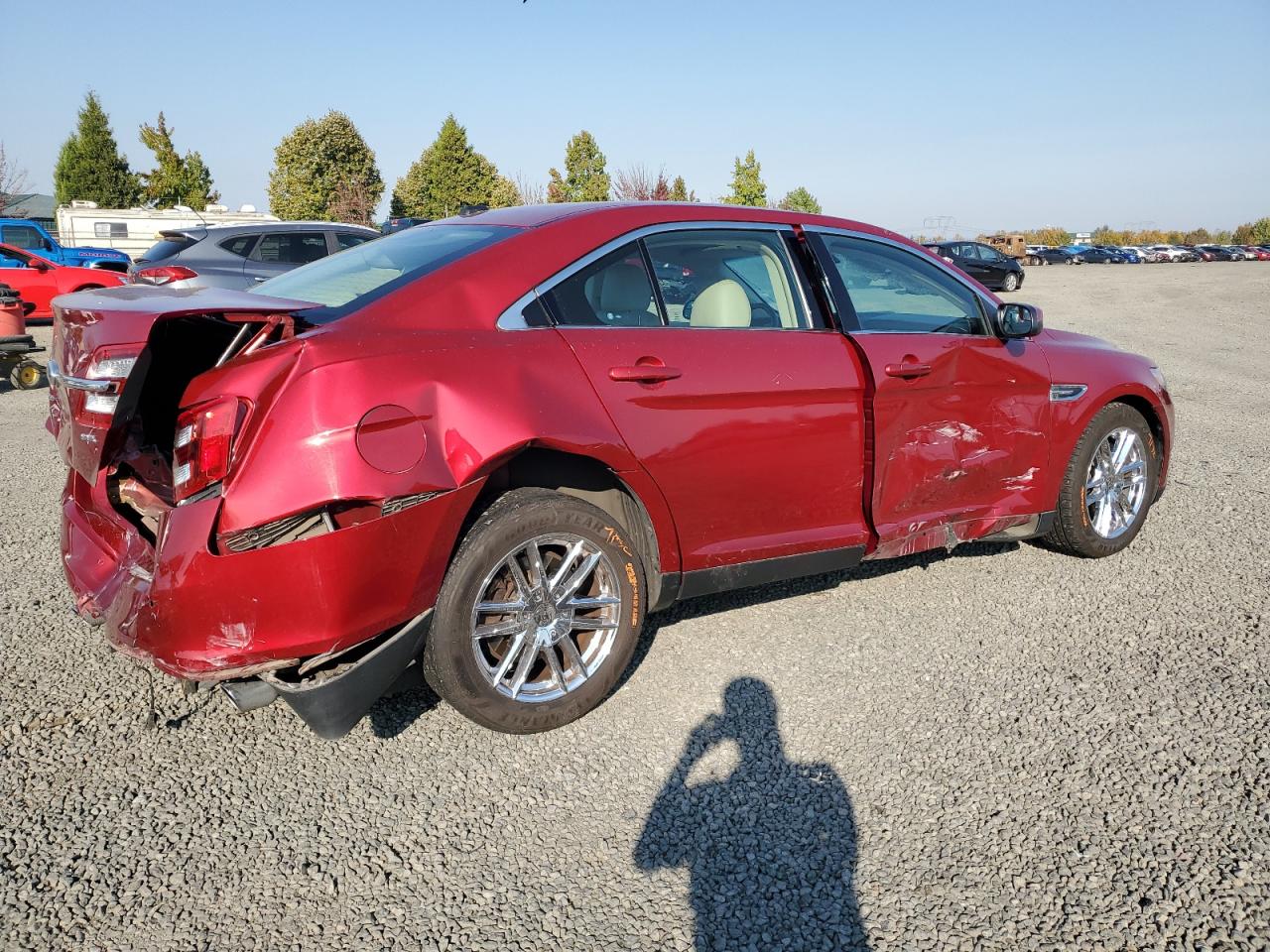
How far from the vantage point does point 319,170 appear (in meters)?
46.9

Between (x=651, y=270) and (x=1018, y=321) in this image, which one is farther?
(x=1018, y=321)

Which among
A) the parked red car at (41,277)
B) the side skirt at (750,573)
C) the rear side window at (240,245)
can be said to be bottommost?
the side skirt at (750,573)

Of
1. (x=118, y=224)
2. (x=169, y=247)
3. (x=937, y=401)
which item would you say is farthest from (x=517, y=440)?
(x=118, y=224)

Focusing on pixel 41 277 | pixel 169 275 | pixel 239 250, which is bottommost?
pixel 41 277

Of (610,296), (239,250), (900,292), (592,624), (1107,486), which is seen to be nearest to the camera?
(592,624)

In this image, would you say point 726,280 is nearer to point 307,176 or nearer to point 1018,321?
point 1018,321

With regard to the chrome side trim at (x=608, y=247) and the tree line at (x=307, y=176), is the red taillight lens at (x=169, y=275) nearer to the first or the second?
the chrome side trim at (x=608, y=247)

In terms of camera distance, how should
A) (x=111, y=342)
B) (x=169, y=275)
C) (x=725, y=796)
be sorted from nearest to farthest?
1. (x=111, y=342)
2. (x=725, y=796)
3. (x=169, y=275)

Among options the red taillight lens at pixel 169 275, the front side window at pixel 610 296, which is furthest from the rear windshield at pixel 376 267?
the red taillight lens at pixel 169 275

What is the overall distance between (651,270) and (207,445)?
1.62 m

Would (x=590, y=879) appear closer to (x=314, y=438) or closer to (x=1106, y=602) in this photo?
(x=314, y=438)

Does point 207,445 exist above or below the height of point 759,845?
above

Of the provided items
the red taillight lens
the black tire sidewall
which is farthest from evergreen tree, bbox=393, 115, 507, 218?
the black tire sidewall

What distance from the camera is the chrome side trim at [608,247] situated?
298 cm
